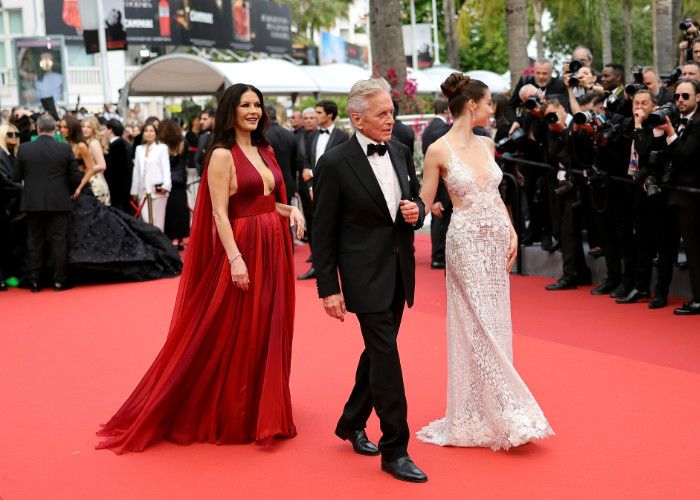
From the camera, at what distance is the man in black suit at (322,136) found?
12.3m

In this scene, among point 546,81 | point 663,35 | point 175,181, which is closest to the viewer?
point 546,81

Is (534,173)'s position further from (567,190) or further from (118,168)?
(118,168)

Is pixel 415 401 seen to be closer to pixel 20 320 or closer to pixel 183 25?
pixel 20 320

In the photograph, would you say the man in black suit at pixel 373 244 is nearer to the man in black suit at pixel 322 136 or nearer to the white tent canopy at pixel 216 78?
the man in black suit at pixel 322 136

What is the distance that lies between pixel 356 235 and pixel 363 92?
698mm

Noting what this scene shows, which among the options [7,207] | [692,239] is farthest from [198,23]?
[692,239]

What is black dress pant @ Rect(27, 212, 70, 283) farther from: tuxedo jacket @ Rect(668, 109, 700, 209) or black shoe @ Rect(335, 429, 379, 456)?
black shoe @ Rect(335, 429, 379, 456)

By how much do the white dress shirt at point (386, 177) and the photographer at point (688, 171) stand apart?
4.39m

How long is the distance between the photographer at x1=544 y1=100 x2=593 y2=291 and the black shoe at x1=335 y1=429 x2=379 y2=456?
5.59m

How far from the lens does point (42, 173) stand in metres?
12.3

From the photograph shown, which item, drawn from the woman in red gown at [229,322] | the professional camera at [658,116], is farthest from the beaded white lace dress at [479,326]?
the professional camera at [658,116]

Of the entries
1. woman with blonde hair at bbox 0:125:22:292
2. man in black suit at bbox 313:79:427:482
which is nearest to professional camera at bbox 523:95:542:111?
man in black suit at bbox 313:79:427:482

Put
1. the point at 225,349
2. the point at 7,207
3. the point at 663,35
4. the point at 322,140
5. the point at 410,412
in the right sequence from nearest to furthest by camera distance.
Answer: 1. the point at 225,349
2. the point at 410,412
3. the point at 322,140
4. the point at 7,207
5. the point at 663,35

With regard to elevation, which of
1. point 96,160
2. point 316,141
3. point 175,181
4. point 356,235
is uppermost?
point 316,141
